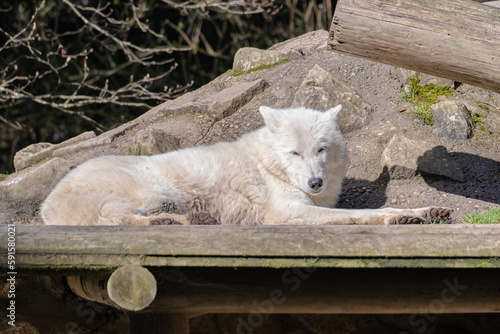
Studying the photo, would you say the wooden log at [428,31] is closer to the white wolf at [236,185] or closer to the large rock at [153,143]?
the white wolf at [236,185]

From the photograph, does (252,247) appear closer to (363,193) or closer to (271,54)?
(363,193)

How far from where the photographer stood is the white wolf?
349 centimetres

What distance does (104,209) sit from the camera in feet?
11.3

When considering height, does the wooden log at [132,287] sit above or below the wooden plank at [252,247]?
below

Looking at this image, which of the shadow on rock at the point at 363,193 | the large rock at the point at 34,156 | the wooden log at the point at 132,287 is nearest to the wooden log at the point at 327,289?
the wooden log at the point at 132,287

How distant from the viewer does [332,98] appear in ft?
17.9

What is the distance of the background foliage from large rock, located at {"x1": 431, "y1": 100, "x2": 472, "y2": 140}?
4.19 m

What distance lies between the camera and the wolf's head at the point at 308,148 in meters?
4.02

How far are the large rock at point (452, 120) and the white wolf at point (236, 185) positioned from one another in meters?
1.43

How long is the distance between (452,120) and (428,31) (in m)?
2.10

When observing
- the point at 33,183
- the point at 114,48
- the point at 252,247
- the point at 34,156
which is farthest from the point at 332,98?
the point at 114,48

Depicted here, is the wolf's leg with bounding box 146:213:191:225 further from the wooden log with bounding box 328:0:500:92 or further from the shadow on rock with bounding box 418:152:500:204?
the shadow on rock with bounding box 418:152:500:204

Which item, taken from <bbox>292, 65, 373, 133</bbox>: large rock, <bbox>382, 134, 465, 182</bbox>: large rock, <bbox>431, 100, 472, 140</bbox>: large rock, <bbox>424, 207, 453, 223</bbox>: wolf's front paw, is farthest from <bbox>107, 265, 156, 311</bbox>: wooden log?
<bbox>431, 100, 472, 140</bbox>: large rock

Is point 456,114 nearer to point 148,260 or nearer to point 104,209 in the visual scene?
point 104,209
